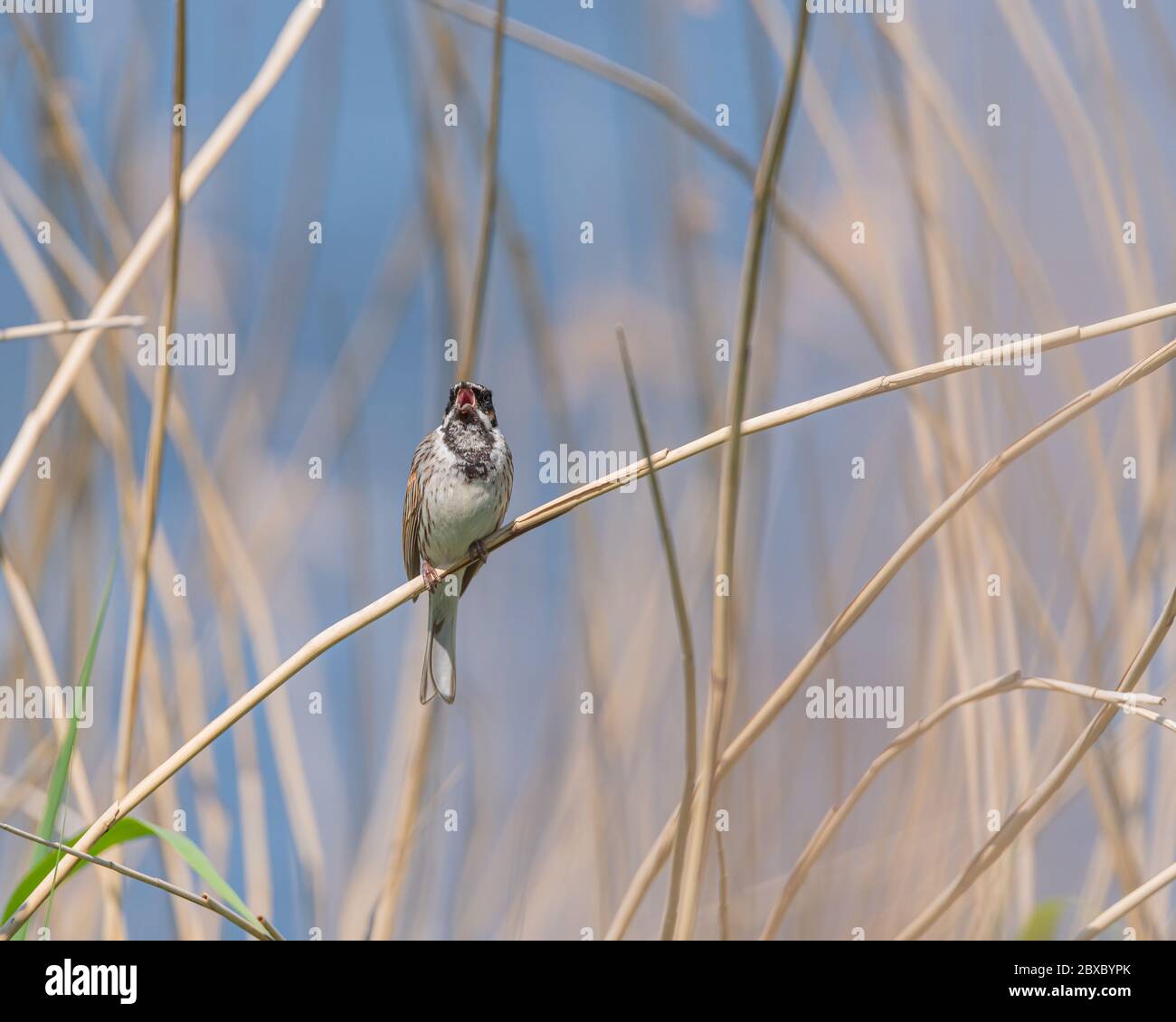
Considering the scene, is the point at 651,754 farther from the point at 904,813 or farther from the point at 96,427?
the point at 96,427

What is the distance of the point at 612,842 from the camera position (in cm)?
242

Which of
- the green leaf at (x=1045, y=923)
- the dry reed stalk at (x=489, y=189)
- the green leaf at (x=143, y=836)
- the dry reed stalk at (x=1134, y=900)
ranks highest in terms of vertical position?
the dry reed stalk at (x=489, y=189)

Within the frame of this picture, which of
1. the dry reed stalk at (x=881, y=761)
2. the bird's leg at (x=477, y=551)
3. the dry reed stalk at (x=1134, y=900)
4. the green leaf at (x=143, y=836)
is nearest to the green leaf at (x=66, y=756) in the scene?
the green leaf at (x=143, y=836)

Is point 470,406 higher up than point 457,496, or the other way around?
point 470,406

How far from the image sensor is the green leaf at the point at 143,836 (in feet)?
4.62

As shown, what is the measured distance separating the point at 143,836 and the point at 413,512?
1564mm

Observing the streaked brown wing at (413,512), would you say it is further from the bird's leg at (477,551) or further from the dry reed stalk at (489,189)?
the dry reed stalk at (489,189)

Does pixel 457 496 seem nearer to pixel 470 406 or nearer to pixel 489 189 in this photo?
pixel 470 406

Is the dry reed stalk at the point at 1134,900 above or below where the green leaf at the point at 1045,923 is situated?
above

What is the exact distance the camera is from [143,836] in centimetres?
156

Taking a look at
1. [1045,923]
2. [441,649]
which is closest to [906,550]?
[1045,923]

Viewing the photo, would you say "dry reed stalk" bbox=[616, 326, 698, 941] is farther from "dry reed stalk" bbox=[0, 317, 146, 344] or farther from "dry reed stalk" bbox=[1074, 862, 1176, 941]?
"dry reed stalk" bbox=[0, 317, 146, 344]
